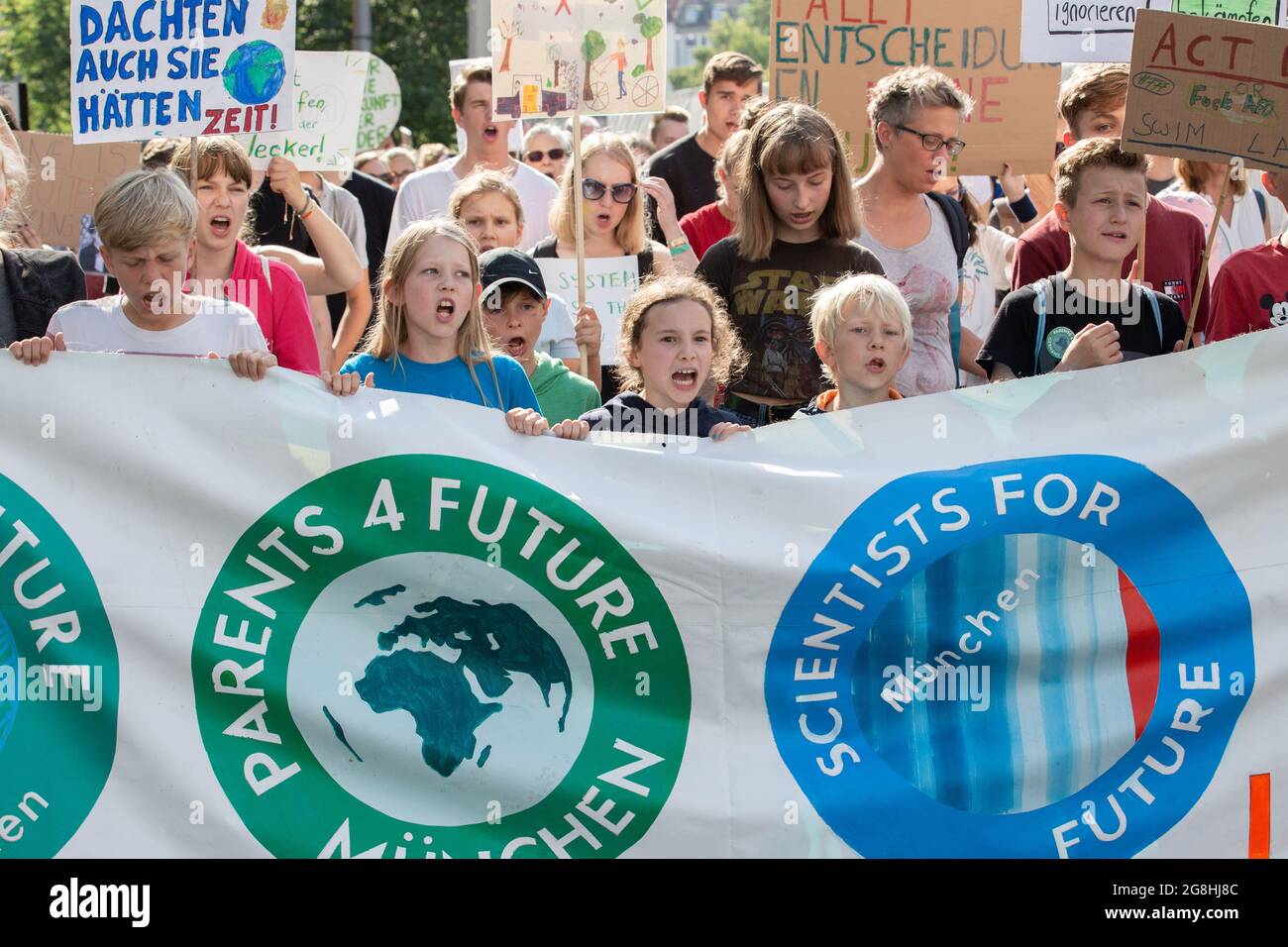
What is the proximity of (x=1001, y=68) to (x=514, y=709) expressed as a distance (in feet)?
13.0

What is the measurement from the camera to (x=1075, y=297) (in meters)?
5.00

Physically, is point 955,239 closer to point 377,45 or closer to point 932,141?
point 932,141

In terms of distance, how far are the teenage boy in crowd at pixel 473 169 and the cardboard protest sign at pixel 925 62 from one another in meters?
1.37

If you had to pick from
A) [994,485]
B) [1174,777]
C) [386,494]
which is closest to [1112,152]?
[994,485]

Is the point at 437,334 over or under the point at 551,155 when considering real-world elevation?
under

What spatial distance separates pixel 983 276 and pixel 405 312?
339 cm

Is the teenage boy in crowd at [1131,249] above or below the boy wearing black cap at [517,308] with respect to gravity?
above

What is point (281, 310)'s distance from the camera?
16.8ft

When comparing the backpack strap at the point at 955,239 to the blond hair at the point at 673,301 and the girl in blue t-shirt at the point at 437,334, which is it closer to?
the blond hair at the point at 673,301

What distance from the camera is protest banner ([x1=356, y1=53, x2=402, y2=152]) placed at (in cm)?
1164

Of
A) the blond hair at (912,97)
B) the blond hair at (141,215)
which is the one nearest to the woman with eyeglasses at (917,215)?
the blond hair at (912,97)

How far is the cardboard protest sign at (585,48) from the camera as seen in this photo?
631 centimetres

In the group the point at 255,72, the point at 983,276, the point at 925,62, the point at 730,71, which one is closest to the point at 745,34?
the point at 730,71

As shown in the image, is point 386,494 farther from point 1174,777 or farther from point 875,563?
point 1174,777
